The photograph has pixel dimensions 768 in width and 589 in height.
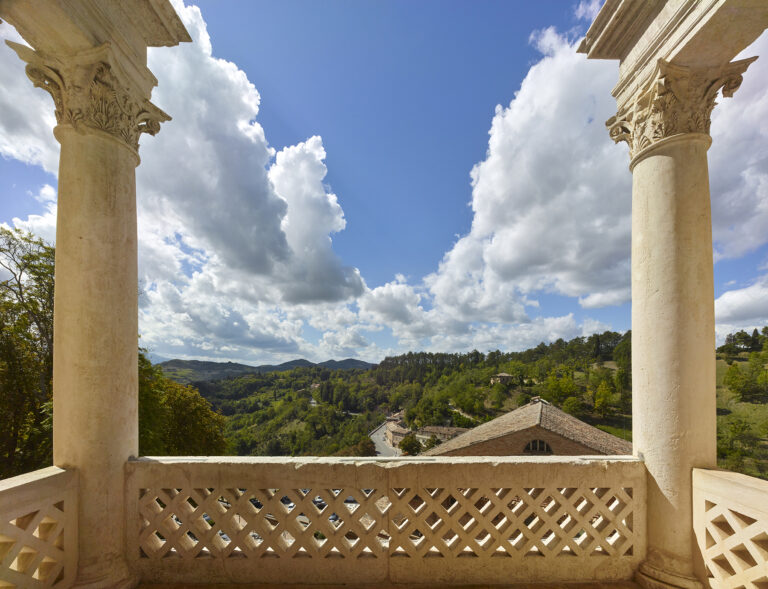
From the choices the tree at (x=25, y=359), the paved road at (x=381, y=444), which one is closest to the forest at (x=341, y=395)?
the tree at (x=25, y=359)

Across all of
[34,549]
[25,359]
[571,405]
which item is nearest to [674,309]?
[34,549]

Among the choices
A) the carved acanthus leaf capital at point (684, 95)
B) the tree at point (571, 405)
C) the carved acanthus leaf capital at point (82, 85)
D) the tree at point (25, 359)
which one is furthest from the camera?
the tree at point (571, 405)

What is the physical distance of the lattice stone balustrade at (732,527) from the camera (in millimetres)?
2910

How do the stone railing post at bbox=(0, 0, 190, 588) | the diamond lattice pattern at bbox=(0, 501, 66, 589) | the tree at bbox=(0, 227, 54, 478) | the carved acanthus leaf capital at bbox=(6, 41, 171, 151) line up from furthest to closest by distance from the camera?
the tree at bbox=(0, 227, 54, 478), the carved acanthus leaf capital at bbox=(6, 41, 171, 151), the stone railing post at bbox=(0, 0, 190, 588), the diamond lattice pattern at bbox=(0, 501, 66, 589)

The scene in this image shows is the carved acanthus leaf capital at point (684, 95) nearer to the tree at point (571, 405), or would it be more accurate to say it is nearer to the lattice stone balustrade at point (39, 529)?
the lattice stone balustrade at point (39, 529)

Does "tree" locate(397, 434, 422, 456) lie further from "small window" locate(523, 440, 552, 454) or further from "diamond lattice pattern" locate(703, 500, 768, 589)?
"diamond lattice pattern" locate(703, 500, 768, 589)

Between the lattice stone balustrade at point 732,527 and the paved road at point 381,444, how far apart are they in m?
82.0

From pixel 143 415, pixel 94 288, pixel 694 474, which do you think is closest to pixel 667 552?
pixel 694 474

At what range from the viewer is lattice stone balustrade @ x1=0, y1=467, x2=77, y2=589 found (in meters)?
2.83

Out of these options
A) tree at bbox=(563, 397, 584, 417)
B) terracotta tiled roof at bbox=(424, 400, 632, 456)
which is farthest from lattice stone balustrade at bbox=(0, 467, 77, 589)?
tree at bbox=(563, 397, 584, 417)

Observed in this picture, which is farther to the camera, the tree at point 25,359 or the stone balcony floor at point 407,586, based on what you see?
the tree at point 25,359

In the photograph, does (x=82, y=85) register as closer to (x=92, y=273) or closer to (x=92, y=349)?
(x=92, y=273)

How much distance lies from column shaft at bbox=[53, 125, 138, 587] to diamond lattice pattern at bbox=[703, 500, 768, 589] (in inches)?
233

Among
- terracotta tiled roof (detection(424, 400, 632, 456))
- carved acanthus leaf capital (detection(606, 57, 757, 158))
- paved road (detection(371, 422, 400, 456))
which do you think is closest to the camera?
carved acanthus leaf capital (detection(606, 57, 757, 158))
